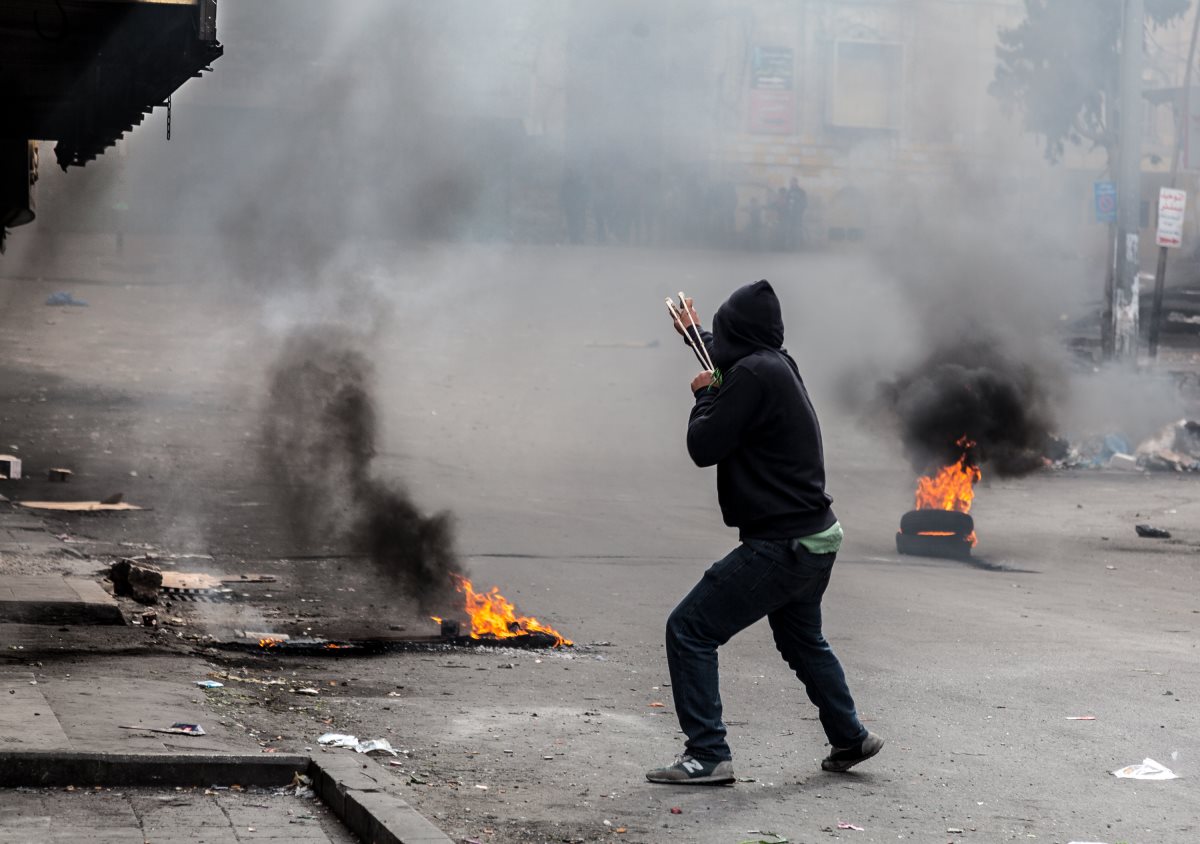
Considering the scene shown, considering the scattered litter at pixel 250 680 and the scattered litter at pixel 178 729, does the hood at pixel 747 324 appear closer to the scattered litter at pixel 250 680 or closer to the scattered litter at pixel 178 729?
the scattered litter at pixel 178 729

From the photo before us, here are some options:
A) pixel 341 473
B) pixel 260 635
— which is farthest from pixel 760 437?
pixel 341 473

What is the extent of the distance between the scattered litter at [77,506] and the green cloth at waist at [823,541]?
7572mm

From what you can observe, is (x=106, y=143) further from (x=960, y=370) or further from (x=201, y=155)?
(x=960, y=370)

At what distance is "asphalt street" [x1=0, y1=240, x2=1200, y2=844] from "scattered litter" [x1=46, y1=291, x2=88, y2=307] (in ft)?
0.50

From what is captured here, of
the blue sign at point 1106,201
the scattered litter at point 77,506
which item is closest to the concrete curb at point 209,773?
the scattered litter at point 77,506

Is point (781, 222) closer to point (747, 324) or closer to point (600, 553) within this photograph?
point (600, 553)

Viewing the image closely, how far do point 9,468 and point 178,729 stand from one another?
823 cm

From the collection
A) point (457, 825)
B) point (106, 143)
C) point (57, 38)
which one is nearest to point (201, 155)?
point (106, 143)

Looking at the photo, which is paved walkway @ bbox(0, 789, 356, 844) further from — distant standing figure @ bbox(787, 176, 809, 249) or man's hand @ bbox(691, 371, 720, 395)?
distant standing figure @ bbox(787, 176, 809, 249)

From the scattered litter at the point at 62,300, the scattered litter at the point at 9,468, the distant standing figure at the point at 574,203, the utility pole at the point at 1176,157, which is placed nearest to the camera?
the distant standing figure at the point at 574,203

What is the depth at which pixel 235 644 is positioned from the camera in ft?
21.2

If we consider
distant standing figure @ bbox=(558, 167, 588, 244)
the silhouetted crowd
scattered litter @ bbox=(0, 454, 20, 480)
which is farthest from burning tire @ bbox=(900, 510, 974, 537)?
scattered litter @ bbox=(0, 454, 20, 480)

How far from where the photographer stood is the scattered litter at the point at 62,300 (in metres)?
19.9

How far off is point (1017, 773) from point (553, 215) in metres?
8.09
